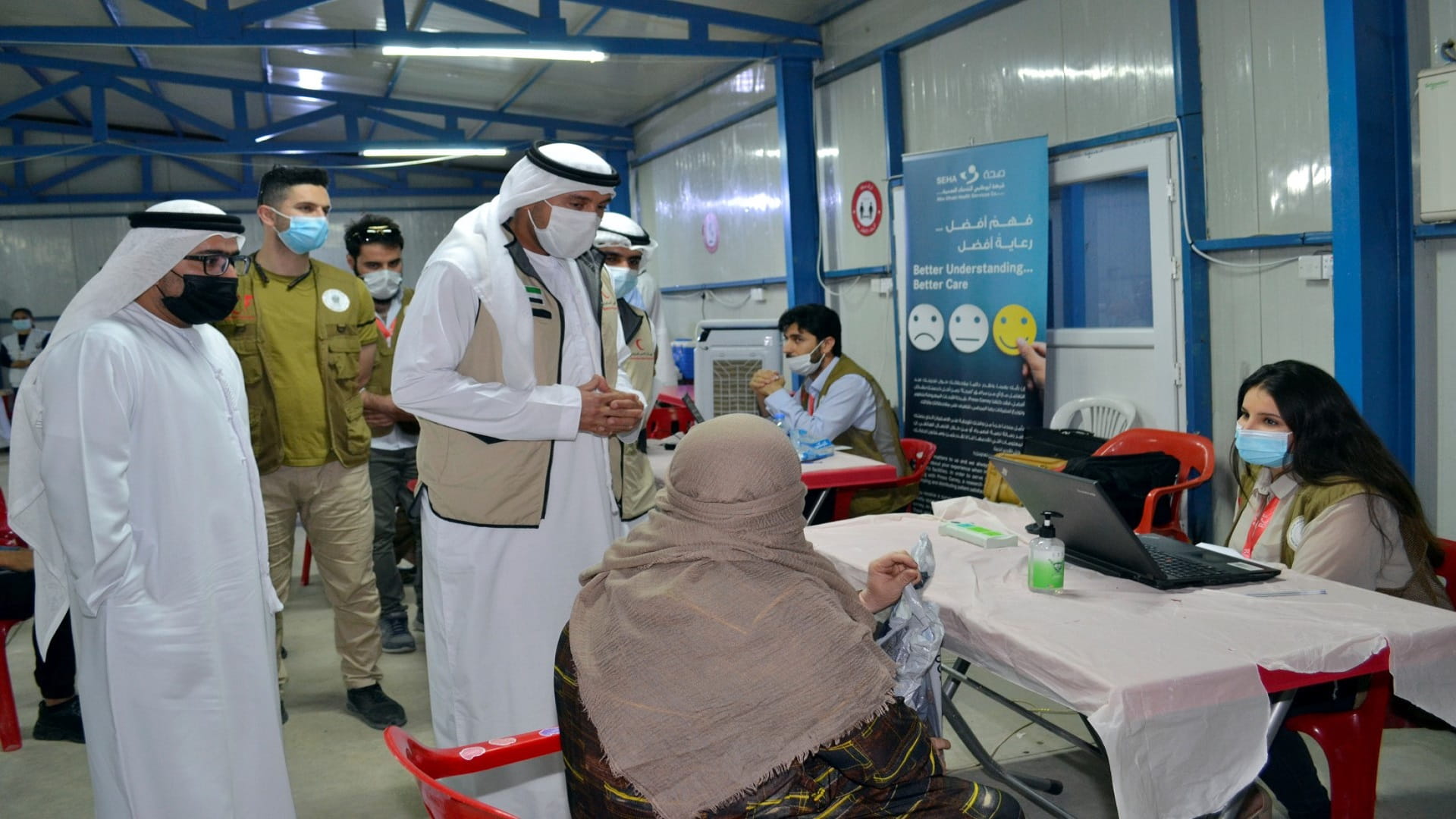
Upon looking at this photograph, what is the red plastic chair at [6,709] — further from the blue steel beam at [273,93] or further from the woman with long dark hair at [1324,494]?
the blue steel beam at [273,93]

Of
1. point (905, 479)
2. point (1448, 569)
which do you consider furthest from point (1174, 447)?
point (1448, 569)

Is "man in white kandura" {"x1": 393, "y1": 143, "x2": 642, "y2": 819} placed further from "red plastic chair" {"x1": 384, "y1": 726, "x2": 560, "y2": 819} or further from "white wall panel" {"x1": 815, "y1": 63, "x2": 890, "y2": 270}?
"white wall panel" {"x1": 815, "y1": 63, "x2": 890, "y2": 270}

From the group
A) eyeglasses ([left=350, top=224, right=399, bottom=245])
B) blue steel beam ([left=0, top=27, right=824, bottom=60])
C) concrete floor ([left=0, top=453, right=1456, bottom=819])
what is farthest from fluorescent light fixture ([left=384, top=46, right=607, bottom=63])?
concrete floor ([left=0, top=453, right=1456, bottom=819])

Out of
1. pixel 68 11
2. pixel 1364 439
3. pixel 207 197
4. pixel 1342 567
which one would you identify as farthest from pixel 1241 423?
pixel 207 197

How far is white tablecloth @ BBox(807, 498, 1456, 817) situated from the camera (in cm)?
179

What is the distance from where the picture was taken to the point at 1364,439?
2635 mm

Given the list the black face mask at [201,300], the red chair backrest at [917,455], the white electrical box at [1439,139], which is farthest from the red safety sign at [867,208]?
the black face mask at [201,300]

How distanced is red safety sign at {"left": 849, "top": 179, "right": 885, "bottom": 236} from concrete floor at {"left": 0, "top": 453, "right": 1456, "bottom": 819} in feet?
13.8

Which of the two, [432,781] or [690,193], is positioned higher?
[690,193]

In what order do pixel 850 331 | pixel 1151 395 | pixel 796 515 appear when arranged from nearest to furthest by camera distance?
pixel 796 515 < pixel 1151 395 < pixel 850 331

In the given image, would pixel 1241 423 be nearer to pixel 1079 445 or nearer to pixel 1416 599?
pixel 1416 599

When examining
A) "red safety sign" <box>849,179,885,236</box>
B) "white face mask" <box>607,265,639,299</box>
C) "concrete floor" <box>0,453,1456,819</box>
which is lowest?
"concrete floor" <box>0,453,1456,819</box>

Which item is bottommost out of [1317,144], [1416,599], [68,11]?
[1416,599]

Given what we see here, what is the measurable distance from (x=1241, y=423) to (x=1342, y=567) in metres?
0.49
